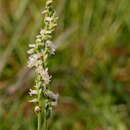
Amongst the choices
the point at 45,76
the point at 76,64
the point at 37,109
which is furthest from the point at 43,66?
the point at 76,64

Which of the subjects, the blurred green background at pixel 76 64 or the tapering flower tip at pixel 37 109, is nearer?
the tapering flower tip at pixel 37 109

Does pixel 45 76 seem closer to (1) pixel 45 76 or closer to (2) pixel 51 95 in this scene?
(1) pixel 45 76

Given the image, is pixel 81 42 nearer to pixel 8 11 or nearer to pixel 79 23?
pixel 79 23

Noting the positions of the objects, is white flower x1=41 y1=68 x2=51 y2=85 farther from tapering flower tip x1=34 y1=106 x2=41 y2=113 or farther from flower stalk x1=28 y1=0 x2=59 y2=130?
tapering flower tip x1=34 y1=106 x2=41 y2=113

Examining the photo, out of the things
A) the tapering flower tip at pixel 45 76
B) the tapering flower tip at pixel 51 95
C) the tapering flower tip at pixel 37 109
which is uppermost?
the tapering flower tip at pixel 45 76

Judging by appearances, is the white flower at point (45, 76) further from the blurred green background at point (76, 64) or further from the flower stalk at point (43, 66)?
the blurred green background at point (76, 64)

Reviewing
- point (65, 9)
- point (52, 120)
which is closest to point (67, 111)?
point (52, 120)

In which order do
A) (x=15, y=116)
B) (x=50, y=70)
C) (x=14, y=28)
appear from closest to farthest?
(x=15, y=116), (x=50, y=70), (x=14, y=28)

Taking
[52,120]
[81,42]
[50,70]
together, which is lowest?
[52,120]

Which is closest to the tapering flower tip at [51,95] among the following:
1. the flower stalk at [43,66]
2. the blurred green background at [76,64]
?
the flower stalk at [43,66]
